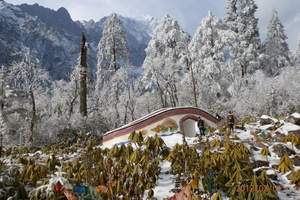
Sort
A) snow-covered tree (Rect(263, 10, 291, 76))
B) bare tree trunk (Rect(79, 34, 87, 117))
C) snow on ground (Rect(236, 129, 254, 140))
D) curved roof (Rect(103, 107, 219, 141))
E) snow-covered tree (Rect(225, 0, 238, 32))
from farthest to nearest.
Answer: snow-covered tree (Rect(263, 10, 291, 76))
snow-covered tree (Rect(225, 0, 238, 32))
bare tree trunk (Rect(79, 34, 87, 117))
curved roof (Rect(103, 107, 219, 141))
snow on ground (Rect(236, 129, 254, 140))

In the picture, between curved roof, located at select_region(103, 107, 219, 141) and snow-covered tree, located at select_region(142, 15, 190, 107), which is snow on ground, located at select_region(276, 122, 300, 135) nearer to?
curved roof, located at select_region(103, 107, 219, 141)

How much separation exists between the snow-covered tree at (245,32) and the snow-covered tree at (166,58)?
4.86 meters

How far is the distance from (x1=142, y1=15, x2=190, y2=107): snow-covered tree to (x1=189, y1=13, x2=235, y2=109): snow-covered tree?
1.33 metres

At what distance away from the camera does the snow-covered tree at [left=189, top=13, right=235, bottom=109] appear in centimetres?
4209

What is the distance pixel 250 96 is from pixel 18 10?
12384 cm

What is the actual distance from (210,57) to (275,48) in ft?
32.0

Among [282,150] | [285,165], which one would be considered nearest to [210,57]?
[282,150]

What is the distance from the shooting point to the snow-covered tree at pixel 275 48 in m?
47.6

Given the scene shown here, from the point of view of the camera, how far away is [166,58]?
45.3 metres

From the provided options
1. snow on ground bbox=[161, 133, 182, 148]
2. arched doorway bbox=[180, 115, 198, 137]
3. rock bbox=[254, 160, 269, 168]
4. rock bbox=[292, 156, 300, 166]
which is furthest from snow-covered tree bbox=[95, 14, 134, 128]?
rock bbox=[292, 156, 300, 166]

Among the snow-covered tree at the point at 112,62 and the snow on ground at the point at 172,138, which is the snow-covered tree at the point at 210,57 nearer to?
the snow-covered tree at the point at 112,62

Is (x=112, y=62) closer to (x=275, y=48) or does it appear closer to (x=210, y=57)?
(x=210, y=57)

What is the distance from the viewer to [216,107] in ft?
131

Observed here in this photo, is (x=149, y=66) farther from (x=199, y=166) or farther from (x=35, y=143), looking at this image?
(x=199, y=166)
